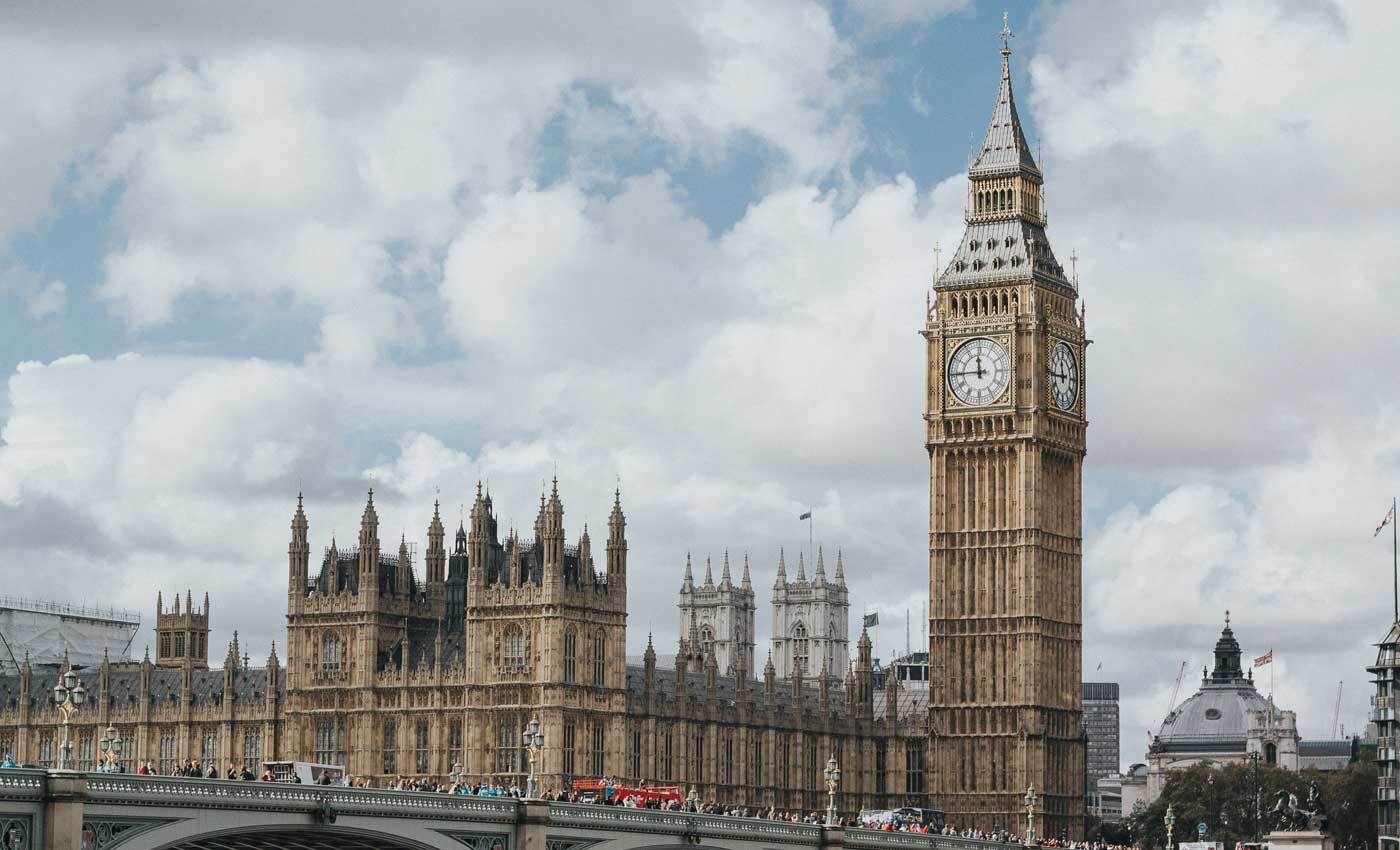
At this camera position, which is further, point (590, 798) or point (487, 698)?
point (487, 698)

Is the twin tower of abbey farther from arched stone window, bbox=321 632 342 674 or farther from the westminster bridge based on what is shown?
the westminster bridge

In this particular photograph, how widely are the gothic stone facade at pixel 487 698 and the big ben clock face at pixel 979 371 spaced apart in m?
19.7

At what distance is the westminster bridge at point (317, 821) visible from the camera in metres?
75.4

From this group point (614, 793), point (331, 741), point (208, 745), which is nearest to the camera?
point (614, 793)

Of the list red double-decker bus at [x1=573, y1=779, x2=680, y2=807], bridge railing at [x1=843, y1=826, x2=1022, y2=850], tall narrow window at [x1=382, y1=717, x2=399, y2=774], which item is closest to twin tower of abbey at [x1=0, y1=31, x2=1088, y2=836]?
tall narrow window at [x1=382, y1=717, x2=399, y2=774]

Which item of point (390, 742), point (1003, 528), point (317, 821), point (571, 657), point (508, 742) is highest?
point (1003, 528)

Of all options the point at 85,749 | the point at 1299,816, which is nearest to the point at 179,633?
the point at 85,749

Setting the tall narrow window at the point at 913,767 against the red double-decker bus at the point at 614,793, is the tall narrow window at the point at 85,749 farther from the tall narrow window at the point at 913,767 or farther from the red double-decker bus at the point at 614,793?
the tall narrow window at the point at 913,767

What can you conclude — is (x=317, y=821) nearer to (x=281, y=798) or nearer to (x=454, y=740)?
(x=281, y=798)

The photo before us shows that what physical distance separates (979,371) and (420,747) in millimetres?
40312

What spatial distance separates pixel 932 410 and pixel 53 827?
97.3 metres

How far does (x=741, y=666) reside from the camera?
537 feet

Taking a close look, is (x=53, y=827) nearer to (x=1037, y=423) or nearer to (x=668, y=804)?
(x=668, y=804)

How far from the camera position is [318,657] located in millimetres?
153625
